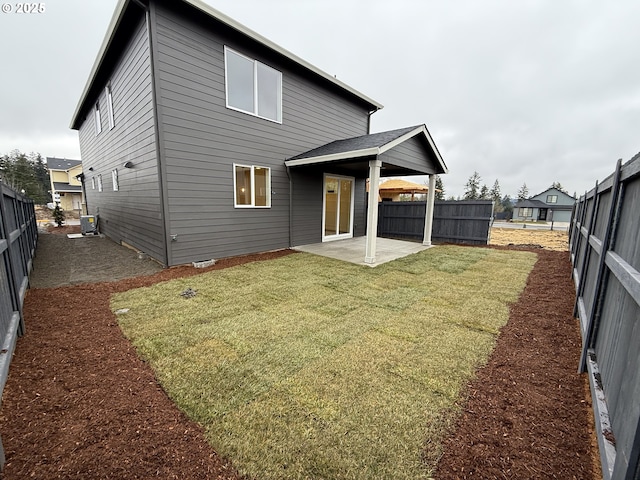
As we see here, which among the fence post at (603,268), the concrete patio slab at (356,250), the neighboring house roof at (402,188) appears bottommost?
the concrete patio slab at (356,250)

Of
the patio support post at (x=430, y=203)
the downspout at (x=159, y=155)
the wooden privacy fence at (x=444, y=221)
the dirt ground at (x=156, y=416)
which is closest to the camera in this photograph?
Result: the dirt ground at (x=156, y=416)

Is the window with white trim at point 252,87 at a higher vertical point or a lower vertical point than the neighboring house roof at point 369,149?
higher

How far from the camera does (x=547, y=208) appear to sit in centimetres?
4141

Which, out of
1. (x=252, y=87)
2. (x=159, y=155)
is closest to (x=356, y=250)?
(x=252, y=87)

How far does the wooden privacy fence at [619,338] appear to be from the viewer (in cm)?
123

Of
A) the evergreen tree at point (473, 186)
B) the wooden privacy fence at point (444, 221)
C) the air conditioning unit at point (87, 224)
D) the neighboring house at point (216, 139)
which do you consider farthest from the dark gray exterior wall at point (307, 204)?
the evergreen tree at point (473, 186)

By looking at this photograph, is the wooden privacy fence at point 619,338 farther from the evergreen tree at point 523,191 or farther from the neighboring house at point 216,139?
the evergreen tree at point 523,191

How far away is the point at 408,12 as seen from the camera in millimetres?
9562

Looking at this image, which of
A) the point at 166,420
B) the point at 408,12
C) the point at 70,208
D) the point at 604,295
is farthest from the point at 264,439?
the point at 70,208

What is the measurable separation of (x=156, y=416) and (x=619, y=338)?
10.2 feet

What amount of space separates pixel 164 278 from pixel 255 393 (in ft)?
13.4

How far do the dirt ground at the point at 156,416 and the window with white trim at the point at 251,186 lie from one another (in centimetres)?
432

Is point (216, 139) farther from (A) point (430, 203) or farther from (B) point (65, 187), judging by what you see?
(B) point (65, 187)

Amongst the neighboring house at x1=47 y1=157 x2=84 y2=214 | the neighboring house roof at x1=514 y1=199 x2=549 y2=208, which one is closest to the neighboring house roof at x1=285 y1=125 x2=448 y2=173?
the neighboring house at x1=47 y1=157 x2=84 y2=214
